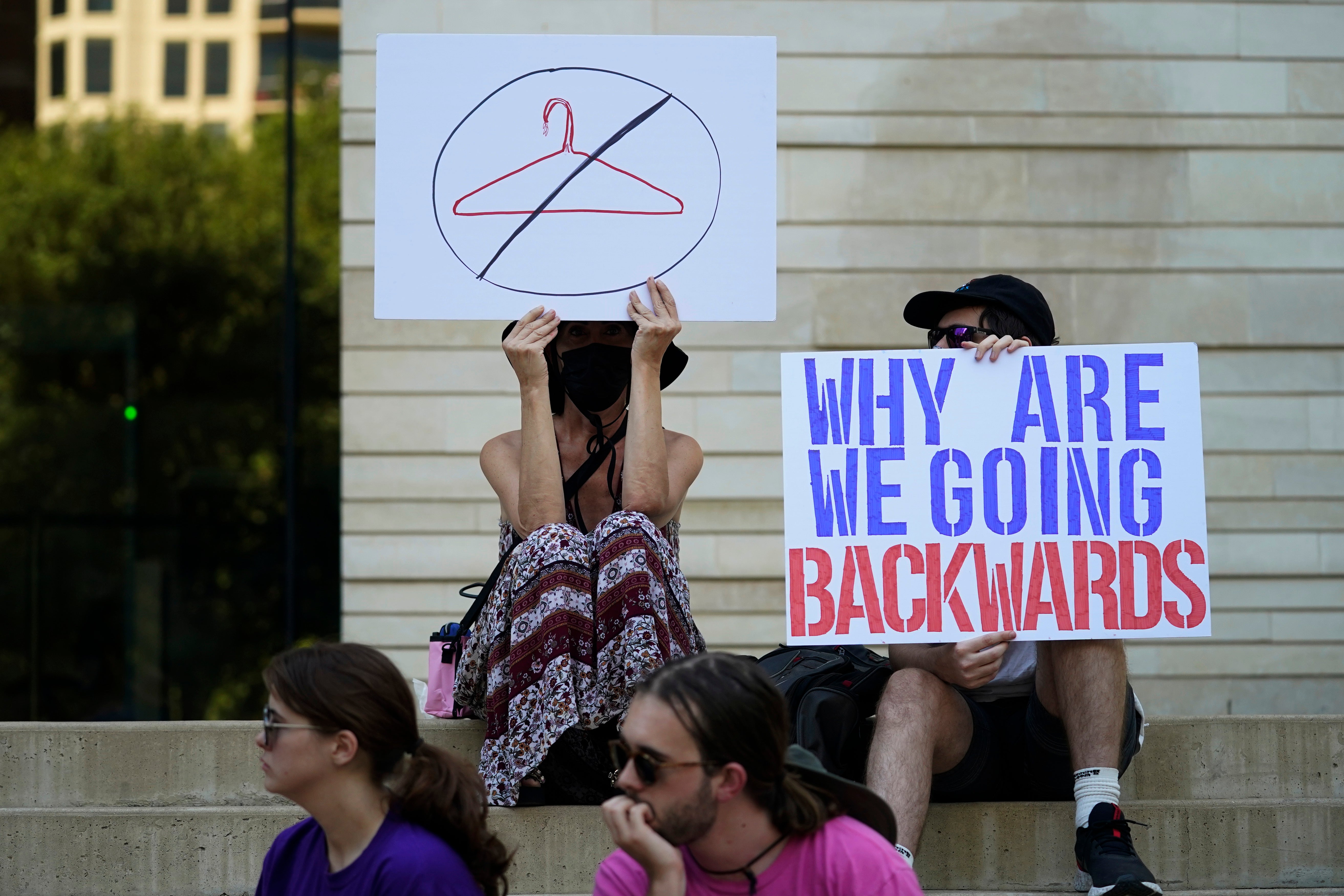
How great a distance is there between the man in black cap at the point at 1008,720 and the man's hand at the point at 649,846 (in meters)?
1.13

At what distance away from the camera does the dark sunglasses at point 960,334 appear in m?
3.57

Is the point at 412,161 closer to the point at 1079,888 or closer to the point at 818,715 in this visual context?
the point at 818,715

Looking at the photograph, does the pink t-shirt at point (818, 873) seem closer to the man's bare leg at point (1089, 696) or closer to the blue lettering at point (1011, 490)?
the man's bare leg at point (1089, 696)

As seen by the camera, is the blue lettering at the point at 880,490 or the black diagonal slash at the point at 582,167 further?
the black diagonal slash at the point at 582,167

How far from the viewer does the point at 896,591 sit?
3.36 metres

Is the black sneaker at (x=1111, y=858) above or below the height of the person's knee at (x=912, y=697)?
below

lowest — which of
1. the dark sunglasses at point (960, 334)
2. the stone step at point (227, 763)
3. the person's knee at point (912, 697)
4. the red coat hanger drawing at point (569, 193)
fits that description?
the stone step at point (227, 763)

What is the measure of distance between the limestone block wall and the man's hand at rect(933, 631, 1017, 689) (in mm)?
3917

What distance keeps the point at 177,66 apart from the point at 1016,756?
719 centimetres

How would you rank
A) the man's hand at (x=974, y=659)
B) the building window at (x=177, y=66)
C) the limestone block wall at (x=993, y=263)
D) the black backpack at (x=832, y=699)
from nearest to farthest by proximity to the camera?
the man's hand at (x=974, y=659)
the black backpack at (x=832, y=699)
the limestone block wall at (x=993, y=263)
the building window at (x=177, y=66)

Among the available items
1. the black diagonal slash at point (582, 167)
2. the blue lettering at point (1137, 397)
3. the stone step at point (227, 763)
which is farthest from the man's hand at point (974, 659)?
the black diagonal slash at point (582, 167)

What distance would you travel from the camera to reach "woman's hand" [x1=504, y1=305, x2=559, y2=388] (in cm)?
360

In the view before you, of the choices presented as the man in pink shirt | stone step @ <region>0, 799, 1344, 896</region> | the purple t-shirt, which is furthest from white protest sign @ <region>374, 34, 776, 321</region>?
the man in pink shirt

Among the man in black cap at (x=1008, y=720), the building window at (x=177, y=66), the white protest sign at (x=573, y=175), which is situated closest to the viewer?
the man in black cap at (x=1008, y=720)
